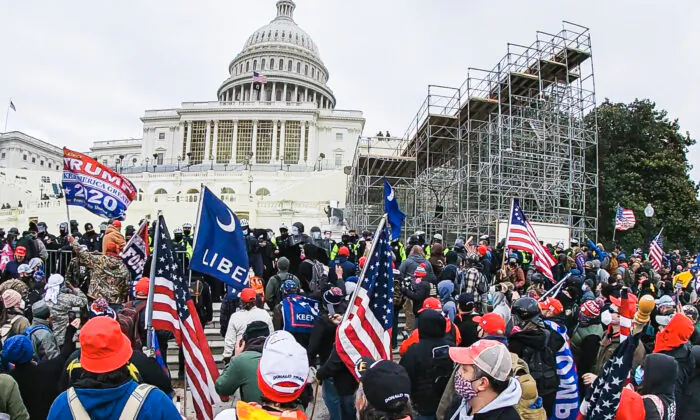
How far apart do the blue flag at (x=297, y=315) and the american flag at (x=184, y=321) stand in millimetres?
1022

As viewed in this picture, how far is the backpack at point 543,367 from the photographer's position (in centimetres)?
434

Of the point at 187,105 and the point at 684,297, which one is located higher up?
the point at 187,105

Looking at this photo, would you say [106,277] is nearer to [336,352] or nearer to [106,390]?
[336,352]

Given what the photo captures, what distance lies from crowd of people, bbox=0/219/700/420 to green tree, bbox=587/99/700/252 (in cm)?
2362

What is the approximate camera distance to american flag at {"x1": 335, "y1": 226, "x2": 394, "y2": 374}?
4195 mm

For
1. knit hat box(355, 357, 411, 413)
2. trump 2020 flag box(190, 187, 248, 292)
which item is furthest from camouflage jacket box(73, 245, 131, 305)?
knit hat box(355, 357, 411, 413)

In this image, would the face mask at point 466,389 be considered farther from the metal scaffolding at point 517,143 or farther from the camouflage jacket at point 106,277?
the metal scaffolding at point 517,143

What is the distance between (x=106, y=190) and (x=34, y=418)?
17.5ft

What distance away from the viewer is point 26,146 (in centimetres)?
8831

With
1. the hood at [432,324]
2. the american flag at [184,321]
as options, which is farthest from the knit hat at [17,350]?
the hood at [432,324]

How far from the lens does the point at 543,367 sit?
4.39m

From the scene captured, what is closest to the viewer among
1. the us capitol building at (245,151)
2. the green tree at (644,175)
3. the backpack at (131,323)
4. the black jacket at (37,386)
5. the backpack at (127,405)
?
the backpack at (127,405)

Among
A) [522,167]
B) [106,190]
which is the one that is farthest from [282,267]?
[522,167]

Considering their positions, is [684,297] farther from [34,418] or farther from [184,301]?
[34,418]
